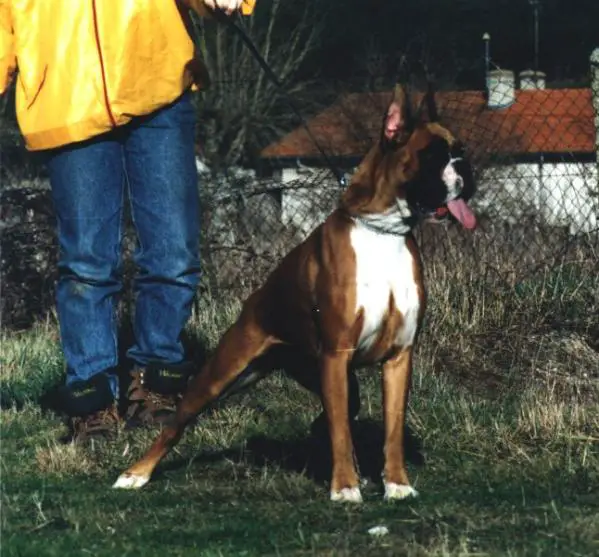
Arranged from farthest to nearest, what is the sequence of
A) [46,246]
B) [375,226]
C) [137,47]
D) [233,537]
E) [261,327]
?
[46,246]
[137,47]
[261,327]
[375,226]
[233,537]

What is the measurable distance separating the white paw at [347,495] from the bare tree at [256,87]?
83.8 ft

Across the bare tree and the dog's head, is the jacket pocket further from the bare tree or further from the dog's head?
the bare tree

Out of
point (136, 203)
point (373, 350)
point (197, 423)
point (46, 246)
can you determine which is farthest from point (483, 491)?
point (46, 246)

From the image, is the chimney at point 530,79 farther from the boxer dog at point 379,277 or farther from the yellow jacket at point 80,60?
the boxer dog at point 379,277

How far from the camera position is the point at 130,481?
4711 mm

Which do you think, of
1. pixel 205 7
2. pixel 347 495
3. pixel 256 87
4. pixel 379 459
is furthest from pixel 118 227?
pixel 256 87

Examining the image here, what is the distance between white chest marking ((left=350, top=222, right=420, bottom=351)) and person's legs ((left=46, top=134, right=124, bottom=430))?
57.9 inches

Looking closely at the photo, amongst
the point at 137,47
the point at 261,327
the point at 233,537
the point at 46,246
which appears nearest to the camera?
the point at 233,537

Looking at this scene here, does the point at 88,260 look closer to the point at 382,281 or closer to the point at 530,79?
the point at 382,281

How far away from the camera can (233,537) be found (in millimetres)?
3799

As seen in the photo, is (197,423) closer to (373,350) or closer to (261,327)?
(261,327)

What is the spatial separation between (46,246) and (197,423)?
3401 millimetres

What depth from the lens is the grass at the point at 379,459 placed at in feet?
12.3

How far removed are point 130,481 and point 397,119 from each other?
5.17ft
